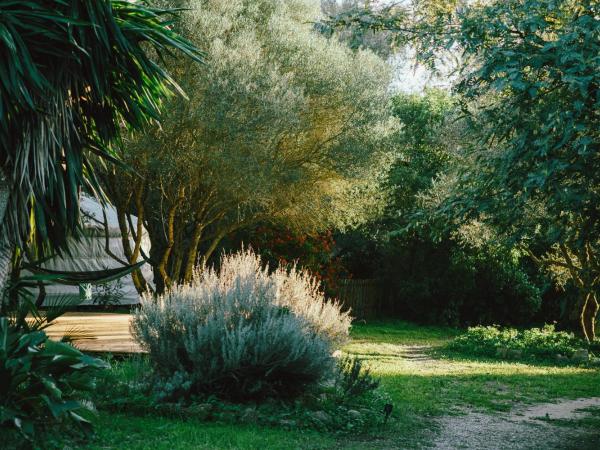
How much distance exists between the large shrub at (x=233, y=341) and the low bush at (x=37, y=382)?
170 cm

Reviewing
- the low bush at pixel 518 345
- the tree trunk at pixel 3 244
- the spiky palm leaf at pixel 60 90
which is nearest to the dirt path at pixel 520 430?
the tree trunk at pixel 3 244

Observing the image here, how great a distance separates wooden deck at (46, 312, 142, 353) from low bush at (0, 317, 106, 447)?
2187 mm

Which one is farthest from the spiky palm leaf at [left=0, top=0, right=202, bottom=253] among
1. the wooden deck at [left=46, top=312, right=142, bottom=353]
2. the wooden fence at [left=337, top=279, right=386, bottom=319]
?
the wooden fence at [left=337, top=279, right=386, bottom=319]

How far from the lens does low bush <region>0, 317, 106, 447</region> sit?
5.73m

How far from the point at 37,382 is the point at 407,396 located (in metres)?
5.70

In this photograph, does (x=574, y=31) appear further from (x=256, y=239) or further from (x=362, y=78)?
(x=256, y=239)

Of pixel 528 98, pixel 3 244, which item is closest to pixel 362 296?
pixel 528 98

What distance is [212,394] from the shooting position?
26.5ft

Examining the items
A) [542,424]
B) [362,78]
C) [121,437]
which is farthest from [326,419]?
[362,78]

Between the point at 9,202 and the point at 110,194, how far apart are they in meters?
7.71

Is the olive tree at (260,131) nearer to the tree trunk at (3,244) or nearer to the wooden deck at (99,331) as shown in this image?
the wooden deck at (99,331)

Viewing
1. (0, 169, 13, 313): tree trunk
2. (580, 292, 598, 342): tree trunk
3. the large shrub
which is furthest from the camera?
(580, 292, 598, 342): tree trunk

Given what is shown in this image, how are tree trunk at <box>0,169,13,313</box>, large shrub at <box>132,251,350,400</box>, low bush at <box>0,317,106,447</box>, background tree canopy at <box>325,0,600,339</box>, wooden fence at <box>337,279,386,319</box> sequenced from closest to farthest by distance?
low bush at <box>0,317,106,447</box> → background tree canopy at <box>325,0,600,339</box> → tree trunk at <box>0,169,13,313</box> → large shrub at <box>132,251,350,400</box> → wooden fence at <box>337,279,386,319</box>

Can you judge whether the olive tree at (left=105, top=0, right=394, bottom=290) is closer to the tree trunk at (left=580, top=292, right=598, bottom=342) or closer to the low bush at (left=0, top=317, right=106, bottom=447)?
the low bush at (left=0, top=317, right=106, bottom=447)
